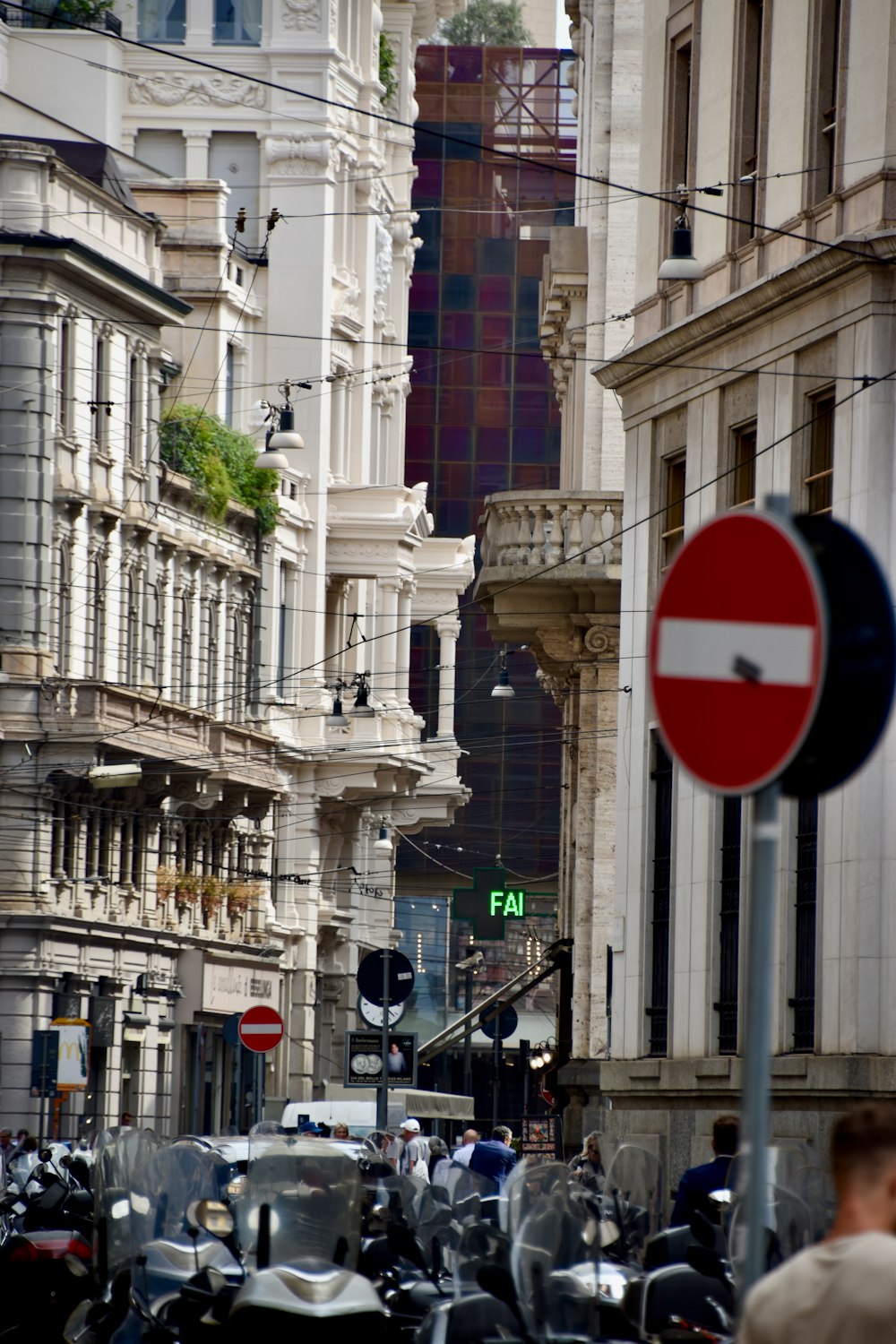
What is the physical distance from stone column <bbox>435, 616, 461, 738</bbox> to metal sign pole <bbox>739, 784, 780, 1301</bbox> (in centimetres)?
6439

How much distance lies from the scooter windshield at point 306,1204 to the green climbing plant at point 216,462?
45682mm

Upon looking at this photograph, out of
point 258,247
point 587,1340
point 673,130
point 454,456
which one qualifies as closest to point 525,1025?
point 454,456

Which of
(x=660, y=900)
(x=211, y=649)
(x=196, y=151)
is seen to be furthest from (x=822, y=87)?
(x=196, y=151)

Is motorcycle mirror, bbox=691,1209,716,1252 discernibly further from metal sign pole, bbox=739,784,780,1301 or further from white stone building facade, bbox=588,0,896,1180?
white stone building facade, bbox=588,0,896,1180

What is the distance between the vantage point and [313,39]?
66688mm

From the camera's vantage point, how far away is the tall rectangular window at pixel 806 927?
23.8 m

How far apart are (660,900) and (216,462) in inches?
1329

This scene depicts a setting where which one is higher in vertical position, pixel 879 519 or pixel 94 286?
pixel 94 286

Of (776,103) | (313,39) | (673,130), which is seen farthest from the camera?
(313,39)

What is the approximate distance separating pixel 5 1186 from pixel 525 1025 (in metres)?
70.1

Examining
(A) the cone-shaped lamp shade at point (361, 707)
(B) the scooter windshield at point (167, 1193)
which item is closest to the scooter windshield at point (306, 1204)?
(B) the scooter windshield at point (167, 1193)

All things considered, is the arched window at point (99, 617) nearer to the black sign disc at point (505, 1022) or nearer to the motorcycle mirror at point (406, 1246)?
the black sign disc at point (505, 1022)

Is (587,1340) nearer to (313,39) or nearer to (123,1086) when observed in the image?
(123,1086)

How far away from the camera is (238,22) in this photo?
221 ft
